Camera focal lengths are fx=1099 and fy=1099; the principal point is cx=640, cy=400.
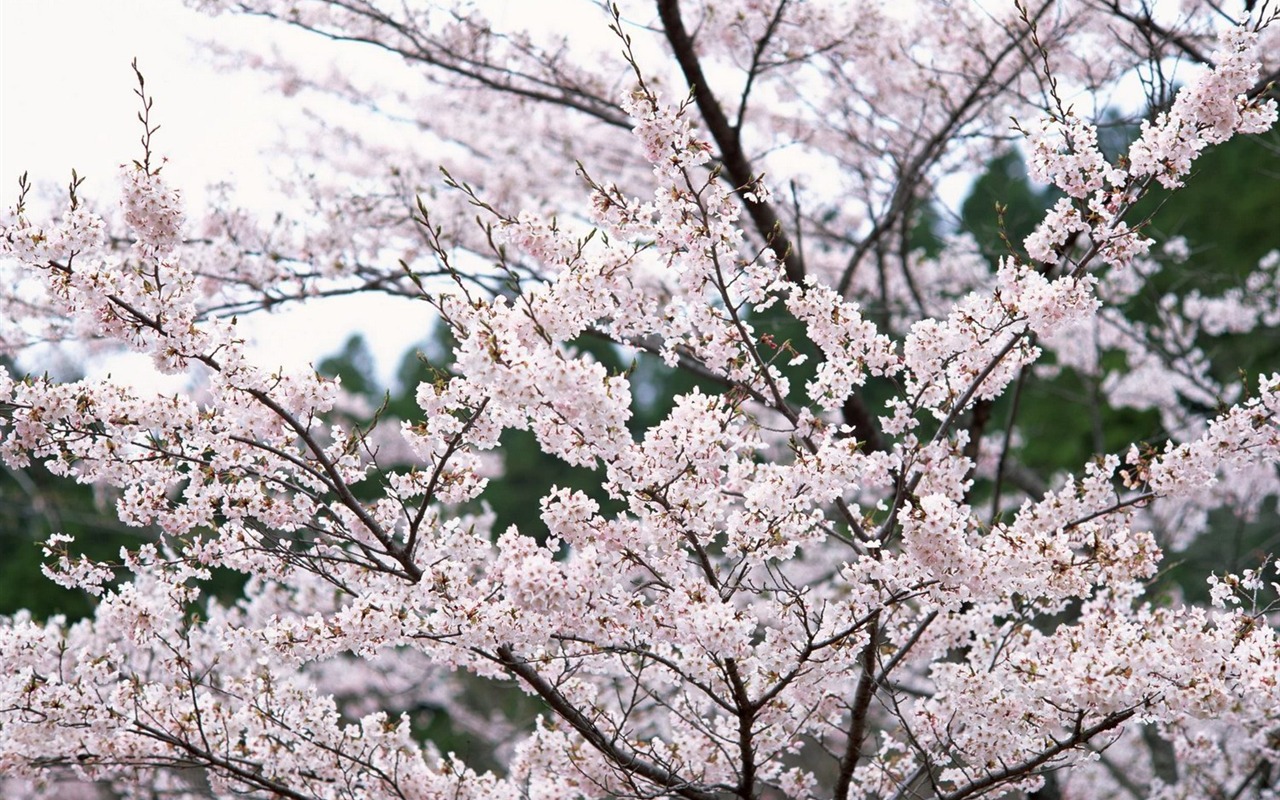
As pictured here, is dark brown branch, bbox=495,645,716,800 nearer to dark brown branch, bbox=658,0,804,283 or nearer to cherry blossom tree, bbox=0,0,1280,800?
cherry blossom tree, bbox=0,0,1280,800

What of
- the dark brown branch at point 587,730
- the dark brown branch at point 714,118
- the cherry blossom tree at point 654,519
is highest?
the dark brown branch at point 714,118

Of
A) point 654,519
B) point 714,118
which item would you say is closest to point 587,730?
point 654,519

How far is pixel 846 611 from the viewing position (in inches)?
126

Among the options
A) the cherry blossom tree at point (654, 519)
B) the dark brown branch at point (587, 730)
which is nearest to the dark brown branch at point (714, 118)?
the cherry blossom tree at point (654, 519)

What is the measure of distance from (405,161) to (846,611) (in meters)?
4.89

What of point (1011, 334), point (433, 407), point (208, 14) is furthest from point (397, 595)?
point (208, 14)

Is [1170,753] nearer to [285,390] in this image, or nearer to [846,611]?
[846,611]

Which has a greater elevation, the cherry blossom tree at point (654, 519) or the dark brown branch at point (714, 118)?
the dark brown branch at point (714, 118)

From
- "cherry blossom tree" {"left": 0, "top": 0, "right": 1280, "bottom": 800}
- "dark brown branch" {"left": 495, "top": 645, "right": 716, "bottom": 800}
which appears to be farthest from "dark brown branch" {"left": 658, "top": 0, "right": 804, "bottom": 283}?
"dark brown branch" {"left": 495, "top": 645, "right": 716, "bottom": 800}

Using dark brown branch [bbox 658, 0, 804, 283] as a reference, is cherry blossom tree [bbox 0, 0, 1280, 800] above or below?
below

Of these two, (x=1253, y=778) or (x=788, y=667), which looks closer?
(x=788, y=667)

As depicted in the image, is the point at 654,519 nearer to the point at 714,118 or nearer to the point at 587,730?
the point at 587,730

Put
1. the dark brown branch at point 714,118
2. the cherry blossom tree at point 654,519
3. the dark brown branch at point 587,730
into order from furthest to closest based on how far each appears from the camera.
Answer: the dark brown branch at point 714,118 < the dark brown branch at point 587,730 < the cherry blossom tree at point 654,519

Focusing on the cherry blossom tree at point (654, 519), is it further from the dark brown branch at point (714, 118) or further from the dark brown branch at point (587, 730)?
the dark brown branch at point (714, 118)
